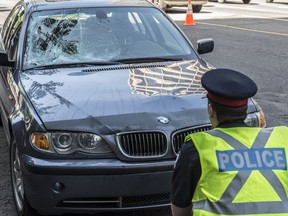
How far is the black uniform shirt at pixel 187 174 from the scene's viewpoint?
2133mm

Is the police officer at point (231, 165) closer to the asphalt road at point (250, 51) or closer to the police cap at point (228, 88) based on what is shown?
the police cap at point (228, 88)

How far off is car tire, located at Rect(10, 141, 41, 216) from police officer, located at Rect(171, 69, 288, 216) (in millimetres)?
1832

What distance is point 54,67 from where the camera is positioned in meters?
4.69

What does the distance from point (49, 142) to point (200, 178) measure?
5.62 ft

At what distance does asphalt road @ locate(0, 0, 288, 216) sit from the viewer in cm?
572

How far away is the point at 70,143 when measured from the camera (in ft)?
11.8

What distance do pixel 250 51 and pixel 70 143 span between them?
9.15 metres

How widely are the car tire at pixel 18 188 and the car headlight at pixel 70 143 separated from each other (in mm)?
391

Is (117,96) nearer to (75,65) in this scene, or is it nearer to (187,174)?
(75,65)

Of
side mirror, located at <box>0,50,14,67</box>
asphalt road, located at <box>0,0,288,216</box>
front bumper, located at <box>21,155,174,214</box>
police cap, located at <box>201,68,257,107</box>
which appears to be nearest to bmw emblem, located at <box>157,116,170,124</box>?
front bumper, located at <box>21,155,174,214</box>

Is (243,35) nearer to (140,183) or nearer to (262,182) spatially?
(140,183)

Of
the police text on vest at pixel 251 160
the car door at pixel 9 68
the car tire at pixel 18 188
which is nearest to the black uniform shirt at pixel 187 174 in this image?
the police text on vest at pixel 251 160

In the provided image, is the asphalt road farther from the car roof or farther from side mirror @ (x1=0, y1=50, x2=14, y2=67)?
the car roof

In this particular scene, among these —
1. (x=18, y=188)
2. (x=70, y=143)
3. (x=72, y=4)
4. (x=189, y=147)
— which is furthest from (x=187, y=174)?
(x=72, y=4)
